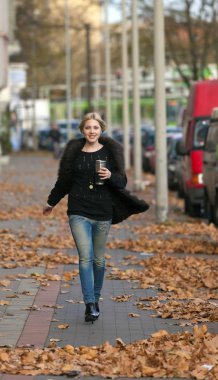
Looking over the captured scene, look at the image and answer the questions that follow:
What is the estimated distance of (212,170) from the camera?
20969mm

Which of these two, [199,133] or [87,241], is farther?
[199,133]

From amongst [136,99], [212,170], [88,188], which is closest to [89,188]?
[88,188]

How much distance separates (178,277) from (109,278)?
725 mm

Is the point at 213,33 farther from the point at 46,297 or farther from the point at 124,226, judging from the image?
the point at 46,297

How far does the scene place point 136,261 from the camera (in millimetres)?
15383

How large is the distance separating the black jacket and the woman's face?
0.18m

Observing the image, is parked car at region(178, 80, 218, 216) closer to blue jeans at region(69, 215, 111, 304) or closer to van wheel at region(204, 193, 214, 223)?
van wheel at region(204, 193, 214, 223)

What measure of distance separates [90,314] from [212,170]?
35.2 feet

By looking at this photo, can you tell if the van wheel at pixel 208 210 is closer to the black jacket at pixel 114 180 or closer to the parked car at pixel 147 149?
the black jacket at pixel 114 180

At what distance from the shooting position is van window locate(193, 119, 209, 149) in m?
25.4

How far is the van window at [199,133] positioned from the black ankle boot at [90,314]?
15.0 meters

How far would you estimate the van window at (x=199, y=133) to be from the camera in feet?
83.3

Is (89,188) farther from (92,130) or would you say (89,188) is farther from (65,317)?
(65,317)

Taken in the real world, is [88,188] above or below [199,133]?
above
